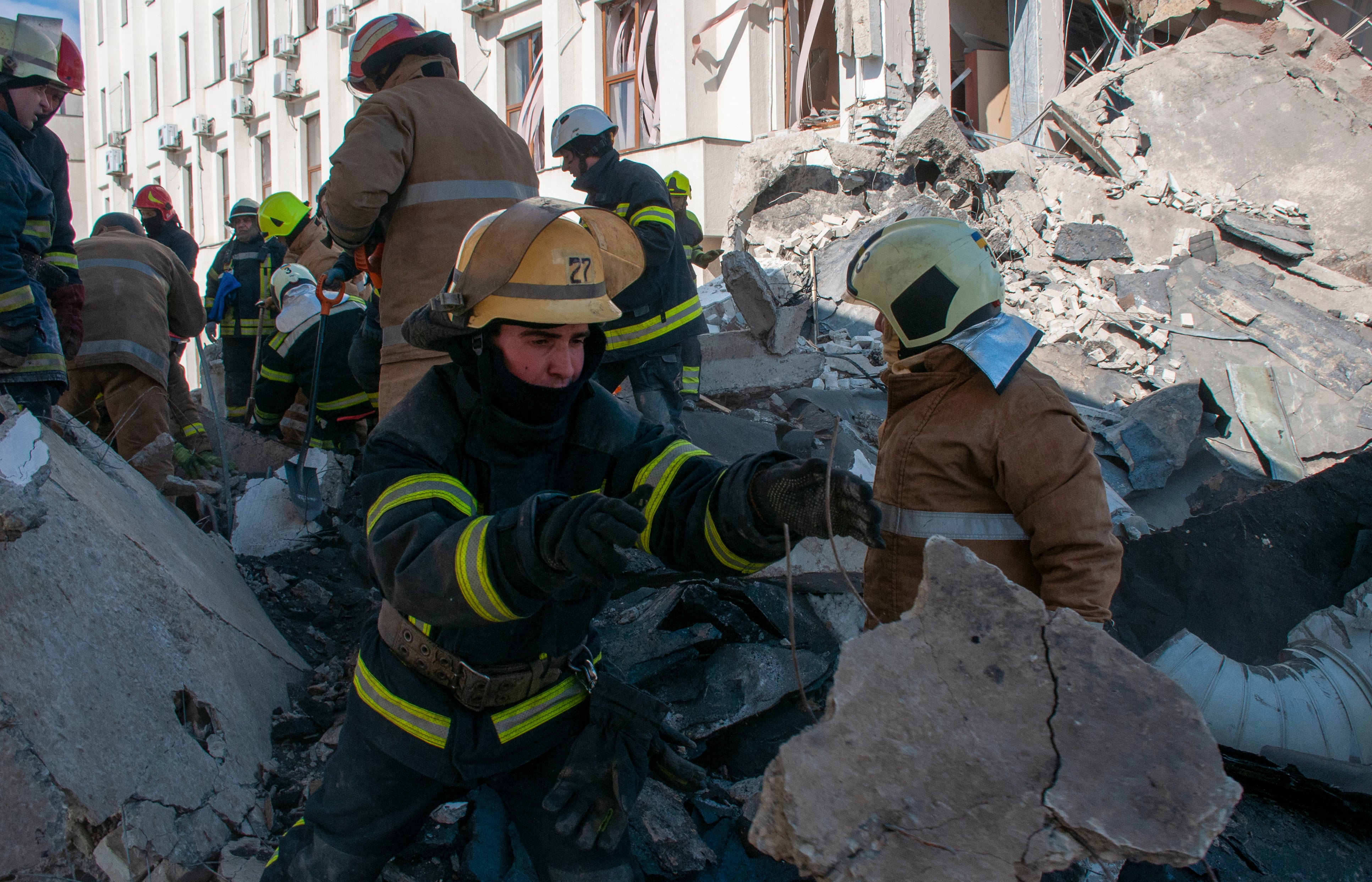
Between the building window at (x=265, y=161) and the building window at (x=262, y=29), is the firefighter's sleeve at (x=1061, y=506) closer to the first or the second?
the building window at (x=265, y=161)

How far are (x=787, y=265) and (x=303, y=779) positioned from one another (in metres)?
7.66

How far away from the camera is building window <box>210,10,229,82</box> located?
21.0 m

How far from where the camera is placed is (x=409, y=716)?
5.70ft

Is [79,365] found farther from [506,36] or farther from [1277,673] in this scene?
[506,36]

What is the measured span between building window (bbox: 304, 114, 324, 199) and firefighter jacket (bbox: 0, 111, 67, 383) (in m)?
16.8

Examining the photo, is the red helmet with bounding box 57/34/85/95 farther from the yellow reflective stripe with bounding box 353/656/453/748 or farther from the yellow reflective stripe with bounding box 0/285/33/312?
the yellow reflective stripe with bounding box 353/656/453/748

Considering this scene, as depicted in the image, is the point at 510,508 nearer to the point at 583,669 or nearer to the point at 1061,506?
the point at 583,669

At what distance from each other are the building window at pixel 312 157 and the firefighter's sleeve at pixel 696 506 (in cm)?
1925

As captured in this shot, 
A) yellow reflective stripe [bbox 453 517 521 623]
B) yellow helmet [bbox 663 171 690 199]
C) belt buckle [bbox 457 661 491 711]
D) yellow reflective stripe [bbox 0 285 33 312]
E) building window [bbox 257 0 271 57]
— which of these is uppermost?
building window [bbox 257 0 271 57]

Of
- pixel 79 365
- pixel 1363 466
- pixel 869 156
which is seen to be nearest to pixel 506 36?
pixel 869 156

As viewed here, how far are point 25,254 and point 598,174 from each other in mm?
2360

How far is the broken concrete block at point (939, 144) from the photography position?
10.6 m

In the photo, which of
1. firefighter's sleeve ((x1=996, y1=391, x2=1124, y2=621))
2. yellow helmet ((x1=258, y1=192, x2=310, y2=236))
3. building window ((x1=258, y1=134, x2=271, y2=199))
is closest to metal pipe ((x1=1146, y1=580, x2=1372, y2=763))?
firefighter's sleeve ((x1=996, y1=391, x2=1124, y2=621))

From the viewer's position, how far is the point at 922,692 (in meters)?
1.33
